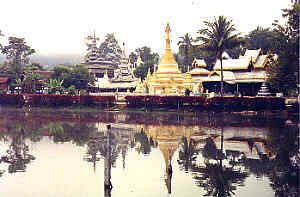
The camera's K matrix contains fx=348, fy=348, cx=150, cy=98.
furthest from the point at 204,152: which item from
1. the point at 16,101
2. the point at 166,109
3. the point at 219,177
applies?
the point at 16,101

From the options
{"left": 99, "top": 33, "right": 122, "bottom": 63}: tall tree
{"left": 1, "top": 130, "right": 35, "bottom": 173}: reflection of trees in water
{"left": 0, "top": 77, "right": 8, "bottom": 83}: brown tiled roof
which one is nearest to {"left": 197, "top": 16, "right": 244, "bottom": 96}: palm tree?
{"left": 1, "top": 130, "right": 35, "bottom": 173}: reflection of trees in water

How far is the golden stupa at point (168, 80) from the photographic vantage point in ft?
132

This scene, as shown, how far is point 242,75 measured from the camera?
43.2 metres

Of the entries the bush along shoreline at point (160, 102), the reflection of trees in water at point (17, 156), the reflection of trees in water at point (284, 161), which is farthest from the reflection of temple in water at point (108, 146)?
the bush along shoreline at point (160, 102)

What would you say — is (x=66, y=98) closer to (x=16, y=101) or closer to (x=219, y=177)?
A: (x=16, y=101)

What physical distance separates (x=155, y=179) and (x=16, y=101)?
3436 cm

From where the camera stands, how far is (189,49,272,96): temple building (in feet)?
137

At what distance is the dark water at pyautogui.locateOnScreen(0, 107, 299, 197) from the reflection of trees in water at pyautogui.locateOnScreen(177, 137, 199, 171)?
0.03m

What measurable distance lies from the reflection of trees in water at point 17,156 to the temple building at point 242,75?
2961cm

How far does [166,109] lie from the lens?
32125 mm

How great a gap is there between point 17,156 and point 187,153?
21.7 ft

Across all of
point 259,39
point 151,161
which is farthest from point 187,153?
point 259,39

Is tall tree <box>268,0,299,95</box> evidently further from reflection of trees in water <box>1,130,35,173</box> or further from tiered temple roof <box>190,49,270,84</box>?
reflection of trees in water <box>1,130,35,173</box>

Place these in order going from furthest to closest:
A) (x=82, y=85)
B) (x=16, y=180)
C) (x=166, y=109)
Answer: (x=82, y=85) → (x=166, y=109) → (x=16, y=180)
